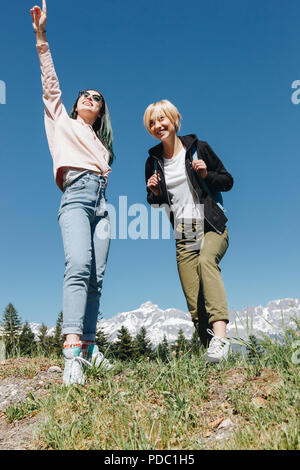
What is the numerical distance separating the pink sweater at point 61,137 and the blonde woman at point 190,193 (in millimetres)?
951

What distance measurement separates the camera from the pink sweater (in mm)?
4480

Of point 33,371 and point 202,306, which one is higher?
point 202,306

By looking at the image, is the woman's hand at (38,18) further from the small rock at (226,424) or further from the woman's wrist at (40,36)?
the small rock at (226,424)

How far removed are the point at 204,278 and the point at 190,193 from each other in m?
1.21

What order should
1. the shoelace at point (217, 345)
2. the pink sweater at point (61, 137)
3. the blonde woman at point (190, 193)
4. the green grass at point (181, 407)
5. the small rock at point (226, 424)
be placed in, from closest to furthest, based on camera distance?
the green grass at point (181, 407), the small rock at point (226, 424), the shoelace at point (217, 345), the pink sweater at point (61, 137), the blonde woman at point (190, 193)

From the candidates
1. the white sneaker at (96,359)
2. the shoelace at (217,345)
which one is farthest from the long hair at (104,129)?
the shoelace at (217,345)

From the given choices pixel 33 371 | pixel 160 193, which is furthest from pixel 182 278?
pixel 33 371

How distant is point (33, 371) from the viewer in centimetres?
506

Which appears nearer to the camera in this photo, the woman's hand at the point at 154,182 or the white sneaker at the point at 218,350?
the white sneaker at the point at 218,350

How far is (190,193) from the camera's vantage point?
16.9 feet

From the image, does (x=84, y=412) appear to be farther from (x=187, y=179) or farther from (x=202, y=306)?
(x=187, y=179)

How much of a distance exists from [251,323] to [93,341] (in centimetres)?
184

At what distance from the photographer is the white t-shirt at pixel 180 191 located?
16.8 ft
